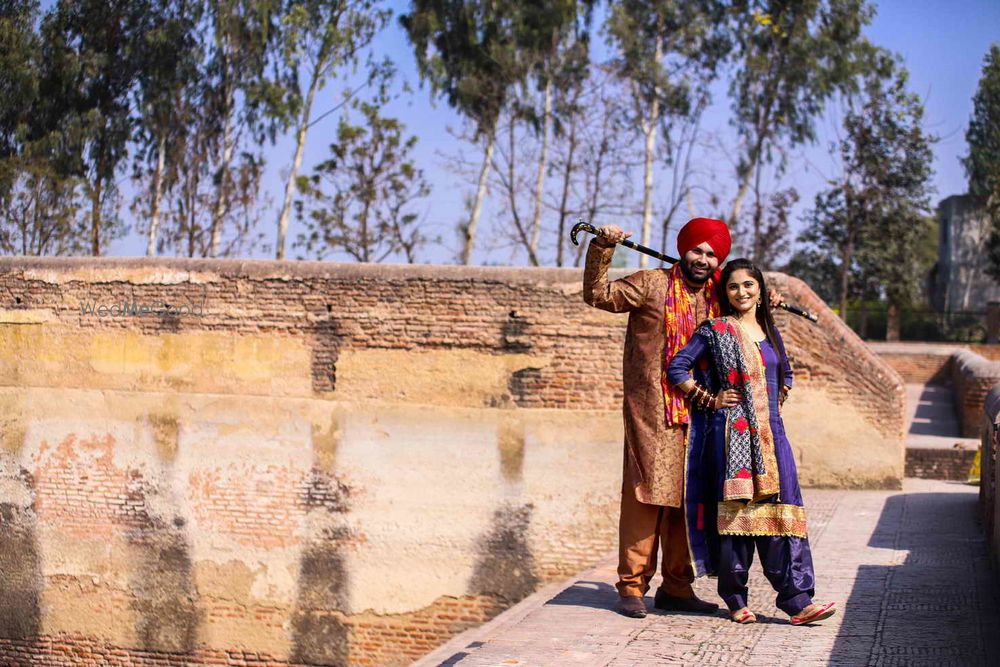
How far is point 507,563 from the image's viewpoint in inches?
365

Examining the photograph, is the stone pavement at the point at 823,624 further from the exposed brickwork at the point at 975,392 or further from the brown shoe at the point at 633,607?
the exposed brickwork at the point at 975,392

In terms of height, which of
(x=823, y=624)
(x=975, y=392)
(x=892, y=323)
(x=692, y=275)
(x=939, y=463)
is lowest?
(x=823, y=624)

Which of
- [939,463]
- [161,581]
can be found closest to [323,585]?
[161,581]

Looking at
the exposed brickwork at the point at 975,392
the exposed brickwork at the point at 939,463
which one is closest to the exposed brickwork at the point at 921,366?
the exposed brickwork at the point at 975,392

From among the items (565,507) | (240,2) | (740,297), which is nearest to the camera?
(740,297)

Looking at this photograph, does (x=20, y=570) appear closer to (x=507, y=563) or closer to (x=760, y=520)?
(x=507, y=563)

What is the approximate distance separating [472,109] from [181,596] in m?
16.1

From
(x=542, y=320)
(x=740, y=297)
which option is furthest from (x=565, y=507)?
(x=740, y=297)

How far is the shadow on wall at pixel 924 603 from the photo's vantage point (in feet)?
15.2

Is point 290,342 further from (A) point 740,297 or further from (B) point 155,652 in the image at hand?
(A) point 740,297

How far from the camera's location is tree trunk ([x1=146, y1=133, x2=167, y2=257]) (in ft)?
76.1

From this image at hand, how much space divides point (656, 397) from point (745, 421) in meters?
0.41

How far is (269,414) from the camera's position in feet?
32.0

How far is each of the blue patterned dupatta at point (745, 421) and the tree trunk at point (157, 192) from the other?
1948 centimetres
